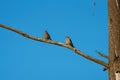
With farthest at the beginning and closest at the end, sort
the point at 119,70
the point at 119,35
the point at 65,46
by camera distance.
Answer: the point at 65,46 → the point at 119,35 → the point at 119,70

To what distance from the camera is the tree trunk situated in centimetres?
237

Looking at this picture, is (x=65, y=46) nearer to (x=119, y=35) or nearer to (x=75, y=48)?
(x=75, y=48)

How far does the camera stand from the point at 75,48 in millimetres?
2572

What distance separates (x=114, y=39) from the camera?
8.14ft

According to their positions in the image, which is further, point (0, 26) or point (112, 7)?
point (0, 26)

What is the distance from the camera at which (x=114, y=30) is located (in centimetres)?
252

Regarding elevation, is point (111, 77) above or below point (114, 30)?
below

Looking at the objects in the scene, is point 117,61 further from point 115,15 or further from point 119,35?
point 115,15

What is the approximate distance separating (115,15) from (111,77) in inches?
23.3

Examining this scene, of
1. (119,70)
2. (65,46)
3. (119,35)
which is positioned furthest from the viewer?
(65,46)

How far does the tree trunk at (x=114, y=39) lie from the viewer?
2.37 m

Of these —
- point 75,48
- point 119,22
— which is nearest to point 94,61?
point 75,48

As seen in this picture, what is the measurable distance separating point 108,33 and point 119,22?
0.47 feet

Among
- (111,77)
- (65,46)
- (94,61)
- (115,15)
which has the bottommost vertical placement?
(111,77)
